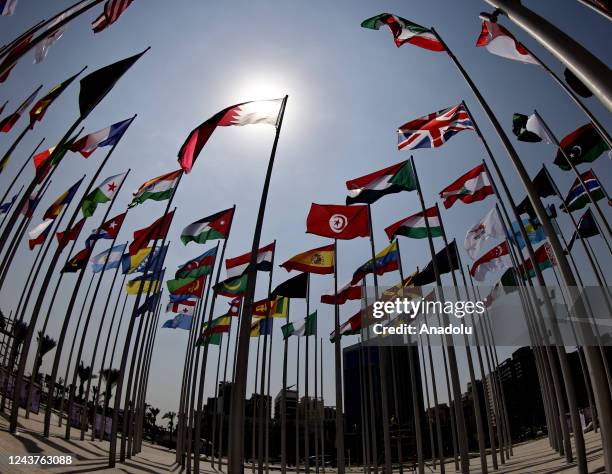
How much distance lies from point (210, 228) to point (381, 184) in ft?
23.6

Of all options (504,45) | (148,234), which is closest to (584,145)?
(504,45)

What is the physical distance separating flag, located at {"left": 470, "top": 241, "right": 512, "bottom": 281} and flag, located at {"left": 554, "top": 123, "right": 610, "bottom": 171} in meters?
4.48

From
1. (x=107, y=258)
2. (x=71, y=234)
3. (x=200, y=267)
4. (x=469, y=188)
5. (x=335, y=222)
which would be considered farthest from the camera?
(x=107, y=258)

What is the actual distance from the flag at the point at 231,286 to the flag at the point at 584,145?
14.3 meters

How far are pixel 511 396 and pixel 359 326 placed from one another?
64077 mm

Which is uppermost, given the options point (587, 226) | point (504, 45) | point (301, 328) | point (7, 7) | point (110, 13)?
point (7, 7)

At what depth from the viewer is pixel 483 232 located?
14.4 m

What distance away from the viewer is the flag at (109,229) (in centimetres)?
1789

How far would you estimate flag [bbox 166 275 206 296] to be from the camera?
61.8ft

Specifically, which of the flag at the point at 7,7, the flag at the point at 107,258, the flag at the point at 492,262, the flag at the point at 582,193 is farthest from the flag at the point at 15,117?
the flag at the point at 582,193

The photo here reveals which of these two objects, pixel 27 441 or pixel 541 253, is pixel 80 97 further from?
pixel 541 253

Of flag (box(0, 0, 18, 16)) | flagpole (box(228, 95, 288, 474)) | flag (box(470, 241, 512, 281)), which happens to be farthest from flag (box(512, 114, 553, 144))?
flag (box(0, 0, 18, 16))

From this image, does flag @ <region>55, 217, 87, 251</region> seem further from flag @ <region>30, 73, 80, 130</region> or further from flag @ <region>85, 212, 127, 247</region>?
flag @ <region>30, 73, 80, 130</region>

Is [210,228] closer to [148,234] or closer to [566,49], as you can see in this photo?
[148,234]
